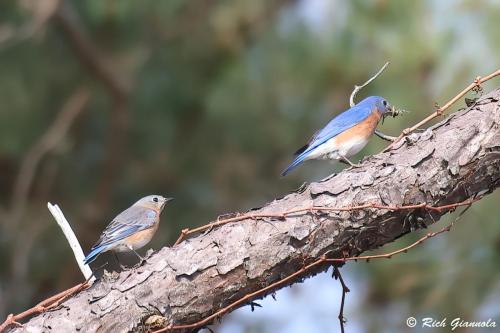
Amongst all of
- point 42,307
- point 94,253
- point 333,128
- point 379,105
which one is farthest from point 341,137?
point 42,307

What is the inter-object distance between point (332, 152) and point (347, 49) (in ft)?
9.16

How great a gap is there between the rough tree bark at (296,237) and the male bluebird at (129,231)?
3.54ft

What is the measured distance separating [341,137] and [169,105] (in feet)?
12.0

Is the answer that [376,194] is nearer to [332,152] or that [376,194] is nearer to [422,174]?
[422,174]

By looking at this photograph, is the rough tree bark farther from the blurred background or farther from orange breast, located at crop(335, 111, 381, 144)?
the blurred background

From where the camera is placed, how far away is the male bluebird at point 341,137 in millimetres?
4090

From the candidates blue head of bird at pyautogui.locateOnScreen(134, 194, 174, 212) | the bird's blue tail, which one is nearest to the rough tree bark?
the bird's blue tail

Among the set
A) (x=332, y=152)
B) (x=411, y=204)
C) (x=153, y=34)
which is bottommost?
(x=411, y=204)

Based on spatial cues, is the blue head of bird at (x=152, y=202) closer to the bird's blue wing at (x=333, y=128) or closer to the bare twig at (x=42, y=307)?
the bird's blue wing at (x=333, y=128)

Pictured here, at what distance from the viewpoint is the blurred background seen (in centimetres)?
675

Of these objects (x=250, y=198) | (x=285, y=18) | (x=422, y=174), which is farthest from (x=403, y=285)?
(x=422, y=174)

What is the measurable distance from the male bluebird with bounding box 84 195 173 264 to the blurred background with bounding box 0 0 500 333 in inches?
97.8

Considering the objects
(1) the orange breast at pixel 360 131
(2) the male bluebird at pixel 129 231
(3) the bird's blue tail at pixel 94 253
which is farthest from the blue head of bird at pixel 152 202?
(1) the orange breast at pixel 360 131

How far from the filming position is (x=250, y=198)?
757 centimetres
